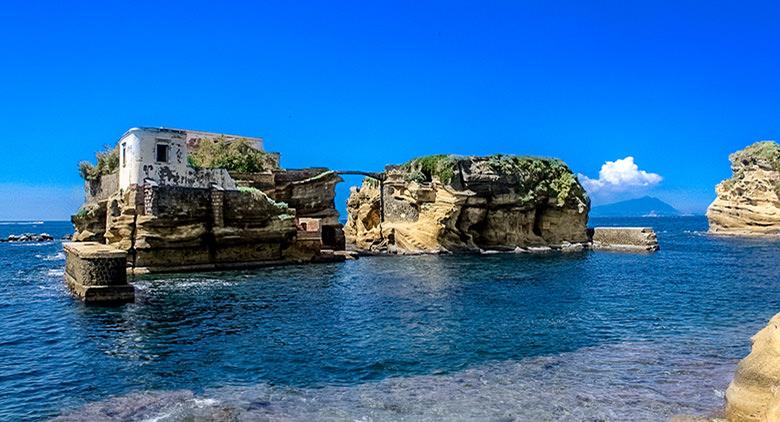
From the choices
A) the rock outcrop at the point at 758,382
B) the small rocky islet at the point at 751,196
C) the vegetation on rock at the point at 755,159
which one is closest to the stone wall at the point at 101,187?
the rock outcrop at the point at 758,382

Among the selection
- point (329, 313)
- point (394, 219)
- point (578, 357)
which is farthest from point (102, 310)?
point (394, 219)

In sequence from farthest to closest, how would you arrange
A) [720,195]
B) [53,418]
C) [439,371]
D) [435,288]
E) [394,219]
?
[720,195], [394,219], [435,288], [439,371], [53,418]

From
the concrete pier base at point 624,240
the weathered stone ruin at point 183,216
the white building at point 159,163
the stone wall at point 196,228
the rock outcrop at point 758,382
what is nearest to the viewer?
the rock outcrop at point 758,382

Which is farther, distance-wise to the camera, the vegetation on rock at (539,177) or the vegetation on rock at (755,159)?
the vegetation on rock at (755,159)

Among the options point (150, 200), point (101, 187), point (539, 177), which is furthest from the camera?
point (539, 177)

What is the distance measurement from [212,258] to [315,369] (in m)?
22.8

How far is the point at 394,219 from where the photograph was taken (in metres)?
51.3

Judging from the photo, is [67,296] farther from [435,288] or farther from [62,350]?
[435,288]

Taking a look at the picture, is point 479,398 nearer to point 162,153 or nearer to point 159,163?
point 159,163

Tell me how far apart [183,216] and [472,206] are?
A: 25107 mm

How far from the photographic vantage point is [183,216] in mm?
32188

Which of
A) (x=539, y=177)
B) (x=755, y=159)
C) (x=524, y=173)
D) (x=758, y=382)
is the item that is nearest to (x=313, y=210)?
(x=524, y=173)

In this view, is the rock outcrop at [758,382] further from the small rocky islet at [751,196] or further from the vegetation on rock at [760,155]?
the vegetation on rock at [760,155]

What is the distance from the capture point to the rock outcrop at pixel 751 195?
74.2 metres
